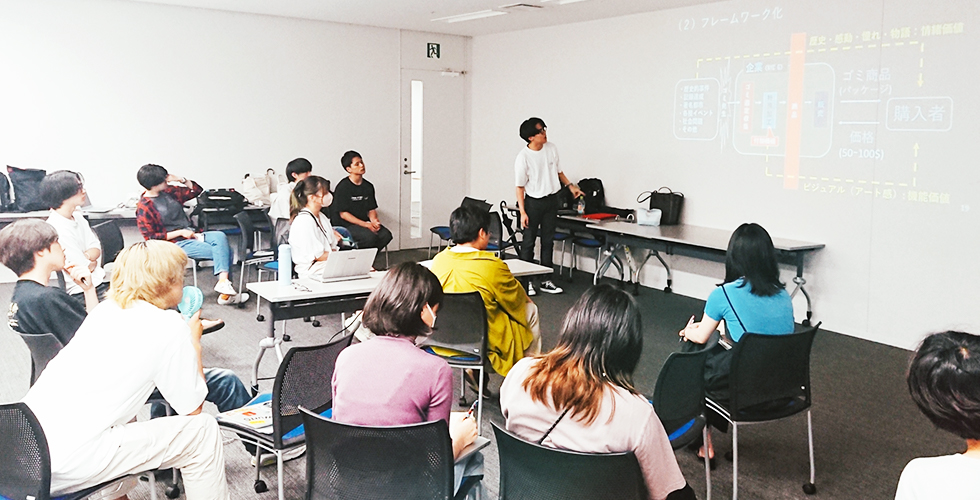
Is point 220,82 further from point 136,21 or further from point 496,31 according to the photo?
point 496,31

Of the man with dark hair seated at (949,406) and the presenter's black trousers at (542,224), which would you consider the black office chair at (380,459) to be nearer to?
the man with dark hair seated at (949,406)

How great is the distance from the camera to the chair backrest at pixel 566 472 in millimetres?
2037

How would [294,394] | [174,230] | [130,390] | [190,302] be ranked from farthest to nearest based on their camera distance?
1. [174,230]
2. [190,302]
3. [294,394]
4. [130,390]

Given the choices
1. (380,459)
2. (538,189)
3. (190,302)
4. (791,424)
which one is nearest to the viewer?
(380,459)

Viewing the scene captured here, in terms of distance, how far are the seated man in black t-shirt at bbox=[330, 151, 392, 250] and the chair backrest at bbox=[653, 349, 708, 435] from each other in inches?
211

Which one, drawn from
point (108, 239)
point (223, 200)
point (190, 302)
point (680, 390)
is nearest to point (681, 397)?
point (680, 390)

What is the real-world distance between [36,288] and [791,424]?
3841 millimetres

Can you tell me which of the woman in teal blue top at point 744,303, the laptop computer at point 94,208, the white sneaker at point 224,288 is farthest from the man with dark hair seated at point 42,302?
the laptop computer at point 94,208

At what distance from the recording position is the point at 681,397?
9.97ft

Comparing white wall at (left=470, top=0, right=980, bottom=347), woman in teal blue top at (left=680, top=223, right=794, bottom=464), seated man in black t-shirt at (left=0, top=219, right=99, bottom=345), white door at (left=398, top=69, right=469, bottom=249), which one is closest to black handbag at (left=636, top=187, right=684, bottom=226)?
white wall at (left=470, top=0, right=980, bottom=347)

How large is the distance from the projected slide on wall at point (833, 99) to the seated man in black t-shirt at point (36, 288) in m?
5.39

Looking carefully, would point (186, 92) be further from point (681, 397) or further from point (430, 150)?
point (681, 397)

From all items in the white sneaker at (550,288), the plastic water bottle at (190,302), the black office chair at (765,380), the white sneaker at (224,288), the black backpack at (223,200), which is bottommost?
the white sneaker at (550,288)

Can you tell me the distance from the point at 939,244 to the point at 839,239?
0.77 m
